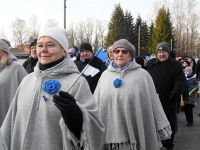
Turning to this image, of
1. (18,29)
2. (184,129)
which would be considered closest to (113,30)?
(18,29)

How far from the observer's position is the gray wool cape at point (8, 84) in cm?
439

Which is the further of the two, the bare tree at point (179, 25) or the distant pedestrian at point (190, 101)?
the bare tree at point (179, 25)

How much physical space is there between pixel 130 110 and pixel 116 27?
185 feet

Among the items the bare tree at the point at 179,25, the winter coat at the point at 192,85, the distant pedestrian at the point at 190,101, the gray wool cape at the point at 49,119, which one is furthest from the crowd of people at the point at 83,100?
the bare tree at the point at 179,25

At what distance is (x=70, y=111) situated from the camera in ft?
7.61

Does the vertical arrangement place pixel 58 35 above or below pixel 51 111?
above

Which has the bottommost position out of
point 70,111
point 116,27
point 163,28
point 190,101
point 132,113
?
point 190,101

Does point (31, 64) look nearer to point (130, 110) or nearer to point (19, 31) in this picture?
point (130, 110)

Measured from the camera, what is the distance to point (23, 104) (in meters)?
2.78

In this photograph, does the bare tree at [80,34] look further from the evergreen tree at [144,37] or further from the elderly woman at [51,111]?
the elderly woman at [51,111]

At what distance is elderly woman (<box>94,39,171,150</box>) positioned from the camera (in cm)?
413

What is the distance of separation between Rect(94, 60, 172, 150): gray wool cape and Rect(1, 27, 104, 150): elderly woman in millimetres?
1436

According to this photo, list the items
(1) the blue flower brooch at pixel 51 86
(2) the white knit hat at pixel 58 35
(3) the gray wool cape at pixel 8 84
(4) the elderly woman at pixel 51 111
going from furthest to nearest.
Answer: (3) the gray wool cape at pixel 8 84 < (2) the white knit hat at pixel 58 35 < (1) the blue flower brooch at pixel 51 86 < (4) the elderly woman at pixel 51 111

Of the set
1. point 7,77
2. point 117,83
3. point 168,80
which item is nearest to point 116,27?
point 168,80
